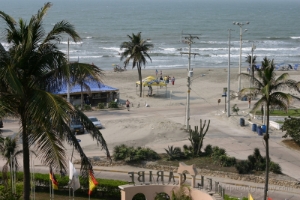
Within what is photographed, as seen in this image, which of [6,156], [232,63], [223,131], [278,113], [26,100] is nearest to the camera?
[26,100]

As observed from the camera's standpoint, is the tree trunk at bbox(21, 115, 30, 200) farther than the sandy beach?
No

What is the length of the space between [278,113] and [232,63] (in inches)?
1461

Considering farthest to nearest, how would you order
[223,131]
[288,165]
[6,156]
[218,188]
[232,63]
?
[232,63]
[223,131]
[288,165]
[6,156]
[218,188]

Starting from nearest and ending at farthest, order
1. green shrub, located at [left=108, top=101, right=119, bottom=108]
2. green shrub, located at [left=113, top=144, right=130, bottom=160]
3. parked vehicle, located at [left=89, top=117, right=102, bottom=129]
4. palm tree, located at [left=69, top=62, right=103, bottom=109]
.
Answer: palm tree, located at [left=69, top=62, right=103, bottom=109], green shrub, located at [left=113, top=144, right=130, bottom=160], parked vehicle, located at [left=89, top=117, right=102, bottom=129], green shrub, located at [left=108, top=101, right=119, bottom=108]

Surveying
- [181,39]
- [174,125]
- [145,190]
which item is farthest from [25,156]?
[181,39]

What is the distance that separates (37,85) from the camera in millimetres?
14922

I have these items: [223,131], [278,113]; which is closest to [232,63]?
[278,113]

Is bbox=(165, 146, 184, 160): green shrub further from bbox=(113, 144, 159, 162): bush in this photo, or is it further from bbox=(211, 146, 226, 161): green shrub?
bbox=(211, 146, 226, 161): green shrub

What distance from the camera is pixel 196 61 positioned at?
3263 inches

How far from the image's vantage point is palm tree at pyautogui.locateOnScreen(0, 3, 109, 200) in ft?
44.9

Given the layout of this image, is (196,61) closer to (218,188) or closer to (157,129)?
(157,129)

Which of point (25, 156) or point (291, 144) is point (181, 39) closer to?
point (291, 144)

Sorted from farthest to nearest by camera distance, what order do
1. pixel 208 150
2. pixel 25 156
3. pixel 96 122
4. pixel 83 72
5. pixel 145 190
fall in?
pixel 96 122, pixel 208 150, pixel 145 190, pixel 25 156, pixel 83 72

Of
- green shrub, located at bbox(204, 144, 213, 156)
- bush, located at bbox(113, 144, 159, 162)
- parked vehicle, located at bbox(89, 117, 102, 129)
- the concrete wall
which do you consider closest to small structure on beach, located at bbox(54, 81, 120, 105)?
parked vehicle, located at bbox(89, 117, 102, 129)
